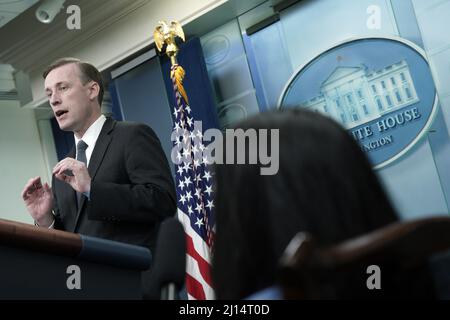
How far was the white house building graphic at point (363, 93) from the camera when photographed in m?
4.98

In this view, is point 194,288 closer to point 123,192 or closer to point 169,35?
point 169,35

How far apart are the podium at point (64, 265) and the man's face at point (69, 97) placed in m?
0.93

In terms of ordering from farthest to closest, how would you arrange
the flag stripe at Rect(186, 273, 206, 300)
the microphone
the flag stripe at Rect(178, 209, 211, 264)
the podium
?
the flag stripe at Rect(178, 209, 211, 264) → the flag stripe at Rect(186, 273, 206, 300) → the podium → the microphone

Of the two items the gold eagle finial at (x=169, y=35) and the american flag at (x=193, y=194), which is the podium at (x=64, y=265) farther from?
the gold eagle finial at (x=169, y=35)

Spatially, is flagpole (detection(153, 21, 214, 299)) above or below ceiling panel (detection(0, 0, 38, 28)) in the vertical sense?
below

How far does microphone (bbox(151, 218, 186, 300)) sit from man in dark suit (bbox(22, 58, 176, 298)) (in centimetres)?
108

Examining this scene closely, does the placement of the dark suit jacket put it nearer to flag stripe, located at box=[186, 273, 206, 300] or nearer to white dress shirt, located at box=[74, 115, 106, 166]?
white dress shirt, located at box=[74, 115, 106, 166]

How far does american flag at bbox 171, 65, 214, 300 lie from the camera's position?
17.2 feet

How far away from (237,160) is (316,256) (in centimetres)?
29

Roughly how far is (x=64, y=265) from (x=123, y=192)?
0.57m

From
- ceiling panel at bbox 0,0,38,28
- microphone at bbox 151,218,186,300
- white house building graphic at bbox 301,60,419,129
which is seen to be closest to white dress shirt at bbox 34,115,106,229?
microphone at bbox 151,218,186,300

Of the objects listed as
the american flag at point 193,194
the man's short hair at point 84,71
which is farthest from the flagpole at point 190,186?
the man's short hair at point 84,71

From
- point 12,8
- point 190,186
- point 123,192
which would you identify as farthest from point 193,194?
point 123,192
